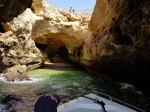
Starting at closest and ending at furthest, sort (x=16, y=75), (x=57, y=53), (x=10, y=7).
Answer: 1. (x=10, y=7)
2. (x=16, y=75)
3. (x=57, y=53)

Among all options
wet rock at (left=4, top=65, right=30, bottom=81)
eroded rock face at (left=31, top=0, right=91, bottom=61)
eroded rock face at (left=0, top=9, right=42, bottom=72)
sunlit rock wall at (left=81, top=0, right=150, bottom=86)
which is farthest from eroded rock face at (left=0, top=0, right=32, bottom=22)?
eroded rock face at (left=31, top=0, right=91, bottom=61)

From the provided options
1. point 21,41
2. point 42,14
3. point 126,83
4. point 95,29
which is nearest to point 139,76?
point 126,83

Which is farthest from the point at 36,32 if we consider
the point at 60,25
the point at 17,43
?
the point at 17,43

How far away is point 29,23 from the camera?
753 inches

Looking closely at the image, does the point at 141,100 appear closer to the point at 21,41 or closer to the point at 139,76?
the point at 139,76

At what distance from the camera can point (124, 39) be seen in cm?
1146

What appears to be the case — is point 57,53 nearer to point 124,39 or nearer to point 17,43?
point 17,43

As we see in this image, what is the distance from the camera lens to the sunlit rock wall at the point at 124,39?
9.45m

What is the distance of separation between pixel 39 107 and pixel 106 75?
13787mm

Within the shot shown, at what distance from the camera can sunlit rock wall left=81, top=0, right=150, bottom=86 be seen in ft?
31.0

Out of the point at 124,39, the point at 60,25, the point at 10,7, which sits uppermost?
the point at 60,25

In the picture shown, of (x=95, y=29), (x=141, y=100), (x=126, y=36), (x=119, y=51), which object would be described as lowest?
(x=141, y=100)

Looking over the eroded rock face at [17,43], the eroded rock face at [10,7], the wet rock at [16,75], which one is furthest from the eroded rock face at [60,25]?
the eroded rock face at [10,7]

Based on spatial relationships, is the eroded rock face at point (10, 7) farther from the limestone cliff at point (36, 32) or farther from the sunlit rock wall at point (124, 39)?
the limestone cliff at point (36, 32)
